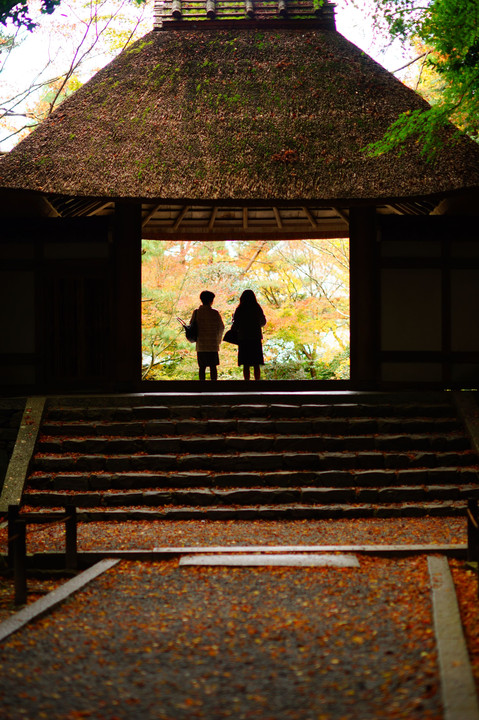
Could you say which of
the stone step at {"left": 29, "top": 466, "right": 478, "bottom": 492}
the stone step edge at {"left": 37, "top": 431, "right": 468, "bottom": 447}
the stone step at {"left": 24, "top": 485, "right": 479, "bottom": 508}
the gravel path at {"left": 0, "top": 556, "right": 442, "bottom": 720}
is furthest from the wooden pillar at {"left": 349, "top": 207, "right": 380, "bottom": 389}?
the gravel path at {"left": 0, "top": 556, "right": 442, "bottom": 720}

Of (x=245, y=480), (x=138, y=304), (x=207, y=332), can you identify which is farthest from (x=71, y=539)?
(x=207, y=332)

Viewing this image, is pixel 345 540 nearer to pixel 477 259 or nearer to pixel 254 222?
pixel 477 259

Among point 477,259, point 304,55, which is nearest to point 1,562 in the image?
point 477,259

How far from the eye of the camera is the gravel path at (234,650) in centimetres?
300

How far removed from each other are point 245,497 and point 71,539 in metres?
2.19

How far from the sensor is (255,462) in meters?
7.79

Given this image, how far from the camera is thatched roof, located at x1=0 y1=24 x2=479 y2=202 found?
8625 millimetres

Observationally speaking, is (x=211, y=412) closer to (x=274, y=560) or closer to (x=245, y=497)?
(x=245, y=497)

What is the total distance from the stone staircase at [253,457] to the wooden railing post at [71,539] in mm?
1395

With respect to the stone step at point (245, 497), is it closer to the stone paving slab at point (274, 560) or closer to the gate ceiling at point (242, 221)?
the stone paving slab at point (274, 560)

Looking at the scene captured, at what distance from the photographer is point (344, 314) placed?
17453mm

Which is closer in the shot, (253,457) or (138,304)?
(253,457)

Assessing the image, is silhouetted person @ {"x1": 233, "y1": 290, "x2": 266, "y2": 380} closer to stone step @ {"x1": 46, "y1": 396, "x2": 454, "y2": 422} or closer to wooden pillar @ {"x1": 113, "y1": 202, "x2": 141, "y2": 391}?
wooden pillar @ {"x1": 113, "y1": 202, "x2": 141, "y2": 391}

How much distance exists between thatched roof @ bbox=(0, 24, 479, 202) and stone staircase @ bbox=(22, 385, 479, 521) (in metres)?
2.45
